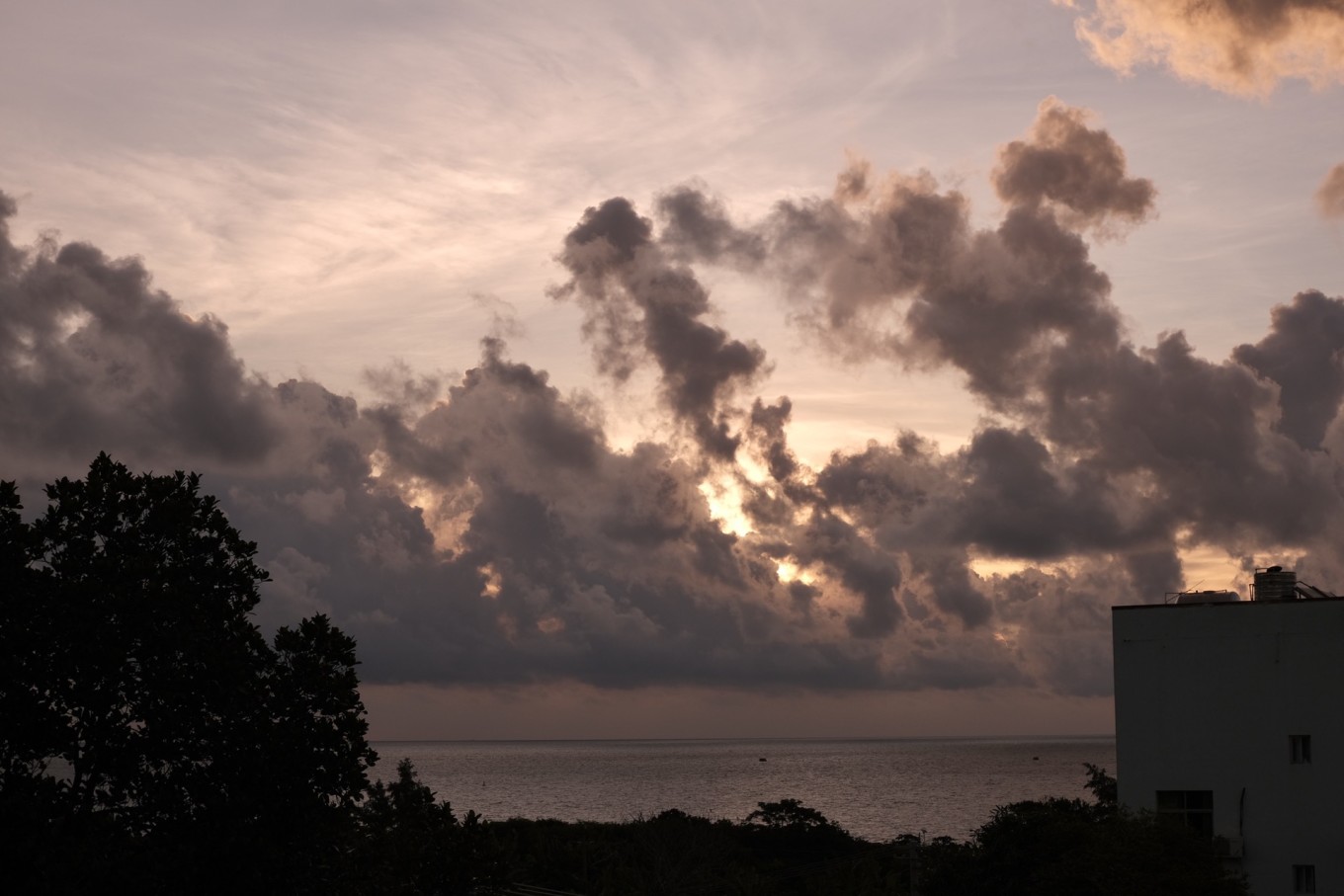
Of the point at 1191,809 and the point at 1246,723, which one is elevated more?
the point at 1246,723

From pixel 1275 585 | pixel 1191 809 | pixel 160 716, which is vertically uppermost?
pixel 1275 585

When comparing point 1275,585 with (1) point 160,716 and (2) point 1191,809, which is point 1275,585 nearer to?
(2) point 1191,809

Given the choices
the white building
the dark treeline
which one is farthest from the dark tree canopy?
the white building

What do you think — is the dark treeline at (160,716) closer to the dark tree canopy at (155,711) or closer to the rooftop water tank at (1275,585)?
the dark tree canopy at (155,711)

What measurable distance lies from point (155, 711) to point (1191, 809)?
33136mm

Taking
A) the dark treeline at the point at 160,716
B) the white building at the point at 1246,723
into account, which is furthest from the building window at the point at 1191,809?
the dark treeline at the point at 160,716

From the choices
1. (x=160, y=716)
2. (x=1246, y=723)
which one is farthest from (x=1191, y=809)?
(x=160, y=716)

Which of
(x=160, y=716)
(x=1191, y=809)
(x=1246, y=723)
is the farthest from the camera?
(x=1191, y=809)

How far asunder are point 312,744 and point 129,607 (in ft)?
16.0

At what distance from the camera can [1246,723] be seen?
144 ft

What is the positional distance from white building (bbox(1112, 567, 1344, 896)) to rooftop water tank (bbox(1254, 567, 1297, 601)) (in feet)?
0.11

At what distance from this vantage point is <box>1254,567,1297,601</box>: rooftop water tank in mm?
45750

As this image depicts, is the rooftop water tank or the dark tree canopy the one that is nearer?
the dark tree canopy

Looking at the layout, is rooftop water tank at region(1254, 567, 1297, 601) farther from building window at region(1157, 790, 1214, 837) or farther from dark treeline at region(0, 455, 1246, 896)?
dark treeline at region(0, 455, 1246, 896)
